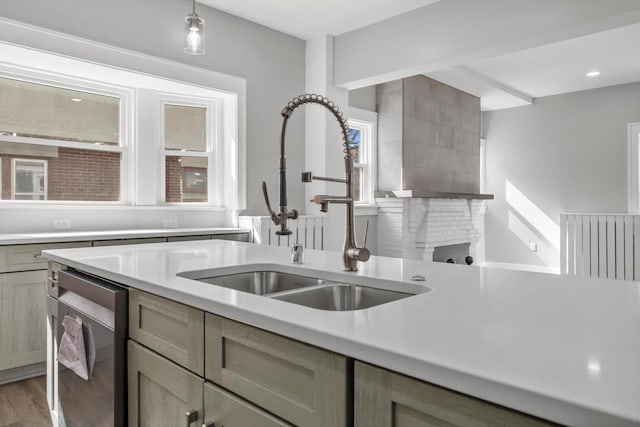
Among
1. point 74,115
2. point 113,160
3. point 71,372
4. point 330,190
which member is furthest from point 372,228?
point 71,372

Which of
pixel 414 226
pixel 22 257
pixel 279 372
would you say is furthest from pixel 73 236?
pixel 414 226

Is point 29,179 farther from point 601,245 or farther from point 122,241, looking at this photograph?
point 601,245

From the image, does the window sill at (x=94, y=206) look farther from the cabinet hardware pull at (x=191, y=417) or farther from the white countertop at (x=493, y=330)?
the cabinet hardware pull at (x=191, y=417)

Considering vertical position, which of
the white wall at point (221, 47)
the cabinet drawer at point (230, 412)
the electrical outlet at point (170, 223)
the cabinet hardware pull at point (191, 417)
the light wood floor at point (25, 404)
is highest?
the white wall at point (221, 47)

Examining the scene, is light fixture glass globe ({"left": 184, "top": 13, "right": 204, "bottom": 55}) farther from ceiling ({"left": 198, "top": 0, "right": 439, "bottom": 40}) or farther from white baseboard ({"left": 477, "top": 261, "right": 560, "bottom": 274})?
white baseboard ({"left": 477, "top": 261, "right": 560, "bottom": 274})

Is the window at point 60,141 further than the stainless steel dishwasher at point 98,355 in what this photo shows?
Yes

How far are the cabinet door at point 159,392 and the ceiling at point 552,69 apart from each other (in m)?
4.95

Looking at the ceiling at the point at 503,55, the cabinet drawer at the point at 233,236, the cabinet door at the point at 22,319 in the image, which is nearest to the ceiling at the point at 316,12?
the ceiling at the point at 503,55

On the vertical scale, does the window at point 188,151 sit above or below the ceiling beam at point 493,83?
below

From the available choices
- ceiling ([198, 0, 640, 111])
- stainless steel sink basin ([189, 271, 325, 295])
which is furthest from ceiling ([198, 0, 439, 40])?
stainless steel sink basin ([189, 271, 325, 295])

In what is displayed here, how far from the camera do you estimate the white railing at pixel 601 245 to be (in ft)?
17.9

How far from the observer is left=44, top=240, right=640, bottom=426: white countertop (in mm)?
489

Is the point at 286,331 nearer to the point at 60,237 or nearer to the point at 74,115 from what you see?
the point at 60,237

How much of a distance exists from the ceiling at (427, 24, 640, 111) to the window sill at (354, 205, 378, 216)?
72.3 inches
